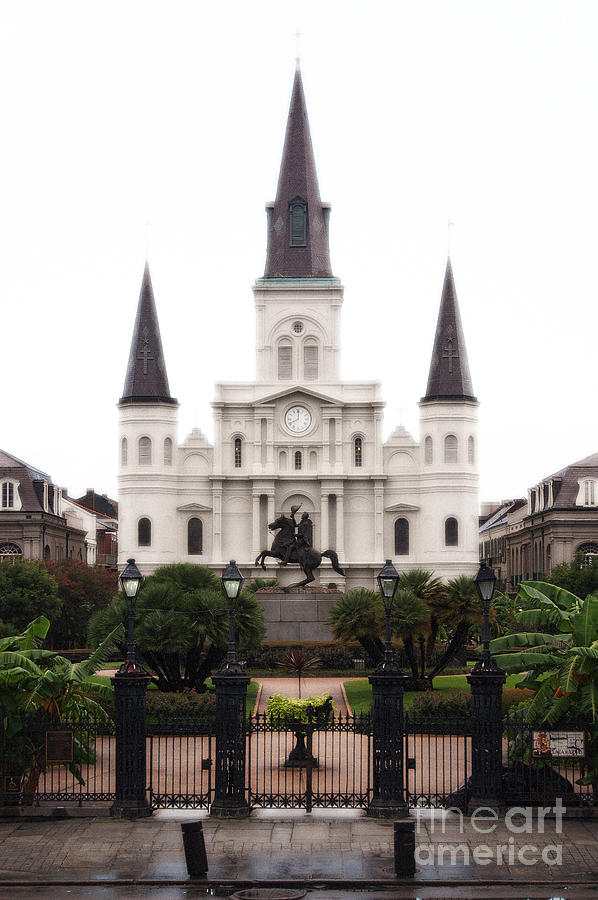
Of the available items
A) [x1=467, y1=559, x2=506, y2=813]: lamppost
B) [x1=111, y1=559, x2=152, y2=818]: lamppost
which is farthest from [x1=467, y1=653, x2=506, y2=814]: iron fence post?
[x1=111, y1=559, x2=152, y2=818]: lamppost

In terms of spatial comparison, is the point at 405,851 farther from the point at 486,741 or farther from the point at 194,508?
the point at 194,508

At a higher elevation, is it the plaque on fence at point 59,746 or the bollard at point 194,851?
the plaque on fence at point 59,746

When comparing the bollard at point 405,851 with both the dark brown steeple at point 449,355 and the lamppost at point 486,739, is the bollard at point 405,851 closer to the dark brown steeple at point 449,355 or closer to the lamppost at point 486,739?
the lamppost at point 486,739

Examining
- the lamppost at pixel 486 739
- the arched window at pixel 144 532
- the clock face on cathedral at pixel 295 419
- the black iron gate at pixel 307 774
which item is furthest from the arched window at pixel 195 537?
the lamppost at pixel 486 739

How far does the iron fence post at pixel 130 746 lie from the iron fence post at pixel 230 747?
1.25 metres

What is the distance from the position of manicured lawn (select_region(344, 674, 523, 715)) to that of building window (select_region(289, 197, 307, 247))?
50055mm

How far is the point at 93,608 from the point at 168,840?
2074 inches

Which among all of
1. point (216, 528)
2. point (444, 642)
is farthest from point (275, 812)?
point (216, 528)

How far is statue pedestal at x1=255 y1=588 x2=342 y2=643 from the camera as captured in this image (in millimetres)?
53219

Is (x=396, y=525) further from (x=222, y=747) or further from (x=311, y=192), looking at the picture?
(x=222, y=747)

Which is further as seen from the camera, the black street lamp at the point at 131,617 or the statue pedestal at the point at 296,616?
the statue pedestal at the point at 296,616

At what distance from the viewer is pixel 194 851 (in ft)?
53.0

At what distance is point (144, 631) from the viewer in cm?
3534

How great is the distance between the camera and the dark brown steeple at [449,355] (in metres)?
84.7
